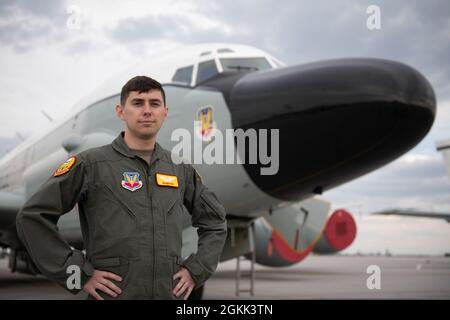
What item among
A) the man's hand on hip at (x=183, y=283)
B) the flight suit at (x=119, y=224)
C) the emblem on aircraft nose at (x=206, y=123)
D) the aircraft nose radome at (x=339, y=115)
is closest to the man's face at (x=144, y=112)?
the flight suit at (x=119, y=224)

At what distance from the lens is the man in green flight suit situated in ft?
5.62

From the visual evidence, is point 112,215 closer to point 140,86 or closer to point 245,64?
point 140,86

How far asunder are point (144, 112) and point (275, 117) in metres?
2.90

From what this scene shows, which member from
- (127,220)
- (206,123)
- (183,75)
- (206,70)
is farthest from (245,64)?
(127,220)

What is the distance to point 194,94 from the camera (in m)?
5.66

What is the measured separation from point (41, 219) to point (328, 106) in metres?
3.17

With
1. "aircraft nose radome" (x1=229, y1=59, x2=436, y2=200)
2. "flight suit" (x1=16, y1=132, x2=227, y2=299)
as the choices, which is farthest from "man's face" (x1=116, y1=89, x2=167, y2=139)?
"aircraft nose radome" (x1=229, y1=59, x2=436, y2=200)

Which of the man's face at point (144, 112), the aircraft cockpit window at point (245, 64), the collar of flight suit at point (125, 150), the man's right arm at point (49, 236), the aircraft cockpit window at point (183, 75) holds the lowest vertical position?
the man's right arm at point (49, 236)

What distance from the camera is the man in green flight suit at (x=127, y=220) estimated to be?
1.71 metres

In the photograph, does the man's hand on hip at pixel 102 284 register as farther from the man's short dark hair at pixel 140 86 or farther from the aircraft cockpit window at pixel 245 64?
the aircraft cockpit window at pixel 245 64

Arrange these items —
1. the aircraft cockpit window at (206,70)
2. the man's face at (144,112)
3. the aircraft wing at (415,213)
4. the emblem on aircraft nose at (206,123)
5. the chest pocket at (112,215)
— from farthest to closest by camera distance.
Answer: the aircraft wing at (415,213) < the aircraft cockpit window at (206,70) < the emblem on aircraft nose at (206,123) < the man's face at (144,112) < the chest pocket at (112,215)

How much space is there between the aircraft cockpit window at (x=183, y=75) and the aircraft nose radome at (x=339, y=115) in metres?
1.24

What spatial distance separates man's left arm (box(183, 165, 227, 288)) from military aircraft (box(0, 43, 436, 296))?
2.57 meters
